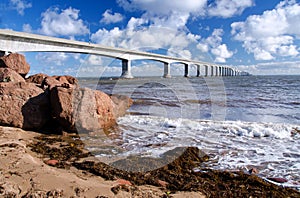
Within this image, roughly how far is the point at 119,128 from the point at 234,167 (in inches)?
133

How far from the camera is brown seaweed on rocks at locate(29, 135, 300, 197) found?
2.57m

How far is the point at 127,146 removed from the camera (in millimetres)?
4262

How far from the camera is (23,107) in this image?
4.78 meters

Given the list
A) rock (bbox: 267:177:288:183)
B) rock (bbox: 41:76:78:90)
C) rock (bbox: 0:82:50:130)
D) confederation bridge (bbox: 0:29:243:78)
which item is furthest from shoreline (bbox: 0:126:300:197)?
confederation bridge (bbox: 0:29:243:78)

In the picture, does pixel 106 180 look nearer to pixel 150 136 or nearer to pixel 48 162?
pixel 48 162

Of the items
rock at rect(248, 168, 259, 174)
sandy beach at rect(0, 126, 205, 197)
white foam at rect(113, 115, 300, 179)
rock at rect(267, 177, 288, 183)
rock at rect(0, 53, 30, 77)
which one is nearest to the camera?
sandy beach at rect(0, 126, 205, 197)

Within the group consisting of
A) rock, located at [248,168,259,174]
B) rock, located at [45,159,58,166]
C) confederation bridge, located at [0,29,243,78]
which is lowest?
rock, located at [248,168,259,174]

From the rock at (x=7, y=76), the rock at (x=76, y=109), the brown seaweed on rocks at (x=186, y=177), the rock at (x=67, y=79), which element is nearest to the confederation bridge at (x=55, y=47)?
the rock at (x=67, y=79)

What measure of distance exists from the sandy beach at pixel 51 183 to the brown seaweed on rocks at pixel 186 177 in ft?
0.46

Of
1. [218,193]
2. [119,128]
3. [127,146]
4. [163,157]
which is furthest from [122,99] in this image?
[218,193]

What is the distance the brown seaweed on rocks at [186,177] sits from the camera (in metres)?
2.57

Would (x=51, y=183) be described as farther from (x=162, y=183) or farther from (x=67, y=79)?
(x=67, y=79)

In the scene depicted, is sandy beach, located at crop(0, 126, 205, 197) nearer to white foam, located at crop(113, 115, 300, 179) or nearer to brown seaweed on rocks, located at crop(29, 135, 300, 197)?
brown seaweed on rocks, located at crop(29, 135, 300, 197)

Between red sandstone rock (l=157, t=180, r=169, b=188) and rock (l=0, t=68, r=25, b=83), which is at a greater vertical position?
rock (l=0, t=68, r=25, b=83)
